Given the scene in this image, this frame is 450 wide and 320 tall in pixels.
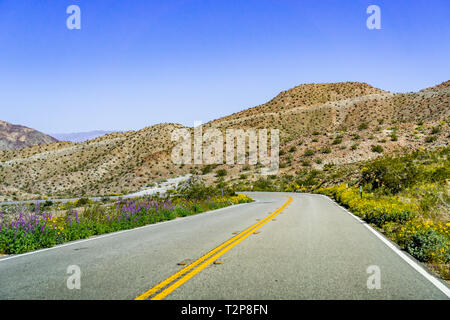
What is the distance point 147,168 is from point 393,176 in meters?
59.7

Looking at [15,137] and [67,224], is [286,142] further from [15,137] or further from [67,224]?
[15,137]

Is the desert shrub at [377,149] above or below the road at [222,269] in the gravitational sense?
above

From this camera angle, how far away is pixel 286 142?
7725 cm

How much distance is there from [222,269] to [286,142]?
237 ft

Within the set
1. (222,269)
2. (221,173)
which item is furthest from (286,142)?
(222,269)

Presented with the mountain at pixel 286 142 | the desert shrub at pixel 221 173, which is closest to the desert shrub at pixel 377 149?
the mountain at pixel 286 142

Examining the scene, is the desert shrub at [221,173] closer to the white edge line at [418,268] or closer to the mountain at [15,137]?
the white edge line at [418,268]

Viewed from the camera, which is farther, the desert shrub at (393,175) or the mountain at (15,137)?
the mountain at (15,137)

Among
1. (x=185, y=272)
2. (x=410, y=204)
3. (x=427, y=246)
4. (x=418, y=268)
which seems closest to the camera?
(x=185, y=272)

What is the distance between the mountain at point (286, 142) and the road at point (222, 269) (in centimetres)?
5238

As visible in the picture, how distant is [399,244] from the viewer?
904cm

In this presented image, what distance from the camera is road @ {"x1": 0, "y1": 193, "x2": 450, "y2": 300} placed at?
4.97 metres

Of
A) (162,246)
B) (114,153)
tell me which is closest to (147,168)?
(114,153)

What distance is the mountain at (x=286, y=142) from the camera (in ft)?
206
